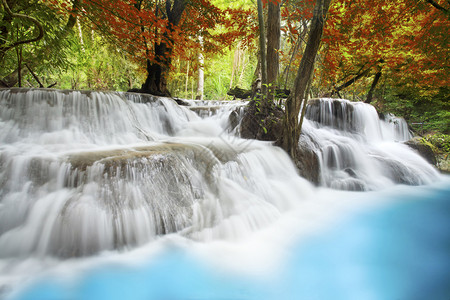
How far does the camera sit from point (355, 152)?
18.2 feet

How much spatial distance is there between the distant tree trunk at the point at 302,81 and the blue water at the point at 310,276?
2257 millimetres

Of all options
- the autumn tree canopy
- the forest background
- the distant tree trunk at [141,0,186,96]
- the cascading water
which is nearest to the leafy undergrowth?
the forest background

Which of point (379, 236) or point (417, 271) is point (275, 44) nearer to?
point (379, 236)

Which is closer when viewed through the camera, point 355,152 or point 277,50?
Answer: point 277,50

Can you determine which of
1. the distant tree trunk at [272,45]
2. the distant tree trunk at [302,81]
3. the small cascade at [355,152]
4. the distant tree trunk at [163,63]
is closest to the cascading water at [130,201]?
the small cascade at [355,152]

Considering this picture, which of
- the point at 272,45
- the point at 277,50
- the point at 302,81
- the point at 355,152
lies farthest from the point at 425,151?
the point at 272,45

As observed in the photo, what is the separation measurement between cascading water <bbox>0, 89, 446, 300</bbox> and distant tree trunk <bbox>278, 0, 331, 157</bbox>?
36 centimetres

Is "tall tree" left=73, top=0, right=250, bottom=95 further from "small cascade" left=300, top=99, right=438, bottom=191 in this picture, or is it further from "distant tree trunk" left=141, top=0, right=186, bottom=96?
"small cascade" left=300, top=99, right=438, bottom=191

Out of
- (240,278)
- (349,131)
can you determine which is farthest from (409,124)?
(240,278)

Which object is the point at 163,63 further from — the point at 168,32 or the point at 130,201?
the point at 130,201

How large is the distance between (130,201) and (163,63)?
20.4 ft

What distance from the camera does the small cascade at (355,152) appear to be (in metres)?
4.96

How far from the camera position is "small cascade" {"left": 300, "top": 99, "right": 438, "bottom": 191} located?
4961mm

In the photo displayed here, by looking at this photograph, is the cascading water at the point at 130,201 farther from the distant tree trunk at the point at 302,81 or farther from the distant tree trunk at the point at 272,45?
the distant tree trunk at the point at 272,45
